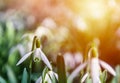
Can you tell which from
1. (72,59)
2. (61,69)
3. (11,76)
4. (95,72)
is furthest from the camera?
(72,59)

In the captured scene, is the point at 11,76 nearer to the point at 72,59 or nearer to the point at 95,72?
the point at 72,59

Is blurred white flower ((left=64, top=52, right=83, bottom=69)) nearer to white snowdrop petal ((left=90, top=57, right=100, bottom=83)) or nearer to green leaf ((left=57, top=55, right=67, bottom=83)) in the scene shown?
green leaf ((left=57, top=55, right=67, bottom=83))

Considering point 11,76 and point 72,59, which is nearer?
point 11,76

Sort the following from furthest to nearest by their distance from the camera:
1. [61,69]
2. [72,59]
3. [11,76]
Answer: [72,59] < [11,76] < [61,69]

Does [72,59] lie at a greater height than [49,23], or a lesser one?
lesser

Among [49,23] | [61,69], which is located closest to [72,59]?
[49,23]

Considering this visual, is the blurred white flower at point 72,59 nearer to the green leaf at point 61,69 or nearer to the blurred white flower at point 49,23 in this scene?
the blurred white flower at point 49,23

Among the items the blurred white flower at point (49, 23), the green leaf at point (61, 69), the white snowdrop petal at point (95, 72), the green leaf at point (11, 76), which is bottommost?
the green leaf at point (11, 76)

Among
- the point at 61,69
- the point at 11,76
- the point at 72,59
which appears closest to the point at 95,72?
the point at 61,69

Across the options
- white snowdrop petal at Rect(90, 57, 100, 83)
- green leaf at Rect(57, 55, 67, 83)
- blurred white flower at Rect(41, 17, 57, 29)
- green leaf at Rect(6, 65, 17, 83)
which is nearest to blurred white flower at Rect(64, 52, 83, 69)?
blurred white flower at Rect(41, 17, 57, 29)

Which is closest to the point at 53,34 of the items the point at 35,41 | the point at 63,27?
the point at 63,27

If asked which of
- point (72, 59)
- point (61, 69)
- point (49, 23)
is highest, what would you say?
point (61, 69)

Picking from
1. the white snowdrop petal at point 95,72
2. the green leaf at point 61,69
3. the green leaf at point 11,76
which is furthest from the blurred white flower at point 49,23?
the white snowdrop petal at point 95,72
